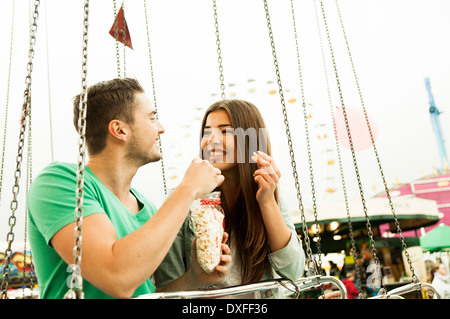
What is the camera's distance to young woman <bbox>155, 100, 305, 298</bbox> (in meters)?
1.34

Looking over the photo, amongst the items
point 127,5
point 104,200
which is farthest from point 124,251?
point 127,5

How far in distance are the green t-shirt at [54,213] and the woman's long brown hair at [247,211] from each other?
1.49ft

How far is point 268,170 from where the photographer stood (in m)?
1.32

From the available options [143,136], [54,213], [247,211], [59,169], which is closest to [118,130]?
[143,136]

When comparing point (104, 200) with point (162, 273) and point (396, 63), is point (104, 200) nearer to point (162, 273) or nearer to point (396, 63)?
point (162, 273)

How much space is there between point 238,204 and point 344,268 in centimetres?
937

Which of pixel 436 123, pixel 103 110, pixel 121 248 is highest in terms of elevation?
pixel 436 123

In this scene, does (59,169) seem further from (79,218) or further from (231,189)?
(231,189)

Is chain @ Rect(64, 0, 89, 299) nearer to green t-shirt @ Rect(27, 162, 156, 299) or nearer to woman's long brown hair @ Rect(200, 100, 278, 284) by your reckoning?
green t-shirt @ Rect(27, 162, 156, 299)

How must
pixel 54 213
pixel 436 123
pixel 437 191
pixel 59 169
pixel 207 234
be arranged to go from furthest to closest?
pixel 437 191
pixel 436 123
pixel 207 234
pixel 59 169
pixel 54 213

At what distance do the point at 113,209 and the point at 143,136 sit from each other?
0.86 ft

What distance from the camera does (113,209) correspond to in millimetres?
1156

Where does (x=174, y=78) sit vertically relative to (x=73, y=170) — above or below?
above

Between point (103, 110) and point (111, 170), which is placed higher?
point (103, 110)
